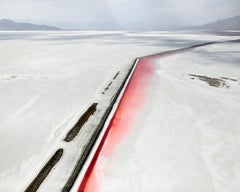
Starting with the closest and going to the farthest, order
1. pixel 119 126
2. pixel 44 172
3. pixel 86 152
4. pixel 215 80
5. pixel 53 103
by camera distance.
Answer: pixel 44 172, pixel 86 152, pixel 119 126, pixel 53 103, pixel 215 80

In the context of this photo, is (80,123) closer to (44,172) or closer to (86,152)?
(86,152)

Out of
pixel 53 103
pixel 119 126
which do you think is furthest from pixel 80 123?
pixel 53 103

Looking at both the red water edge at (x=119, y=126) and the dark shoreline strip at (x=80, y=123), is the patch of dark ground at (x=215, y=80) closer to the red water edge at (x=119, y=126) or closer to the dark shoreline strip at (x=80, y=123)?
the red water edge at (x=119, y=126)

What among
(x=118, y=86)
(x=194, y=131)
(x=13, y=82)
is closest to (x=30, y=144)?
(x=194, y=131)

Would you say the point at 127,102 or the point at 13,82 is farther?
the point at 13,82

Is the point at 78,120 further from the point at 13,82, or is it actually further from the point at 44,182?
the point at 13,82
